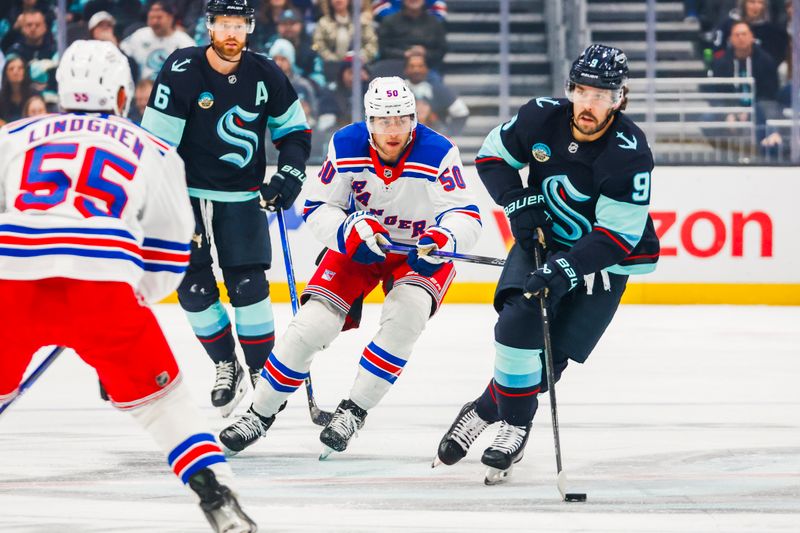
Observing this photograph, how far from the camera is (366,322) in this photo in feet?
22.2

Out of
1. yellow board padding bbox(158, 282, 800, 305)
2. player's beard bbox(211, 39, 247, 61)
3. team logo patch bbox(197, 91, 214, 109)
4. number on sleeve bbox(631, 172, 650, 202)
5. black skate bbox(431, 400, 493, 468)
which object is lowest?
yellow board padding bbox(158, 282, 800, 305)

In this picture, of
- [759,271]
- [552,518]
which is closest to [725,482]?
[552,518]

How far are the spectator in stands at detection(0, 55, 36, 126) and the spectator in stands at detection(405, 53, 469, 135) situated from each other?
206cm

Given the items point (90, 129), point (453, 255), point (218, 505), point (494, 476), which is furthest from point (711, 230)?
point (90, 129)

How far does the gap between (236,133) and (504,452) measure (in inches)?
58.2

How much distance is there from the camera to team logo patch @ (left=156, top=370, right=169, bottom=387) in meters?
2.68

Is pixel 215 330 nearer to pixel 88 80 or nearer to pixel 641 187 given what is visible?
pixel 641 187

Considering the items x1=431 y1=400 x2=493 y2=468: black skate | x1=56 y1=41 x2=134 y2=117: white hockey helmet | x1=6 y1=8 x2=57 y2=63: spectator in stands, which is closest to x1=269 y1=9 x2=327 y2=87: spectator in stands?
x1=6 y1=8 x2=57 y2=63: spectator in stands

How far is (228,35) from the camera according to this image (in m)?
4.34

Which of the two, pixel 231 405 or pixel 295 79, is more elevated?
pixel 295 79

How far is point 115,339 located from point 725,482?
1.69 metres

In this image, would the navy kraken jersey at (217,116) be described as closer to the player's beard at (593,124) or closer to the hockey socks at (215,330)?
the hockey socks at (215,330)

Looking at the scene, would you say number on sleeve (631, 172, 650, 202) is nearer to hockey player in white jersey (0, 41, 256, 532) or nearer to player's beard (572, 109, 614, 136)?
player's beard (572, 109, 614, 136)

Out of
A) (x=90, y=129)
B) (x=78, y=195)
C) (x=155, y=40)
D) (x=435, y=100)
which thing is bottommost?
(x=435, y=100)
